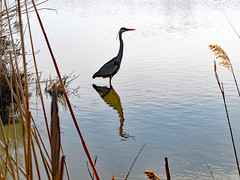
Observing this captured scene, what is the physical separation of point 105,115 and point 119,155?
1170 millimetres

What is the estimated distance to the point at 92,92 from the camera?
16.4 ft

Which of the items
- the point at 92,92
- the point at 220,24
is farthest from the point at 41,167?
the point at 220,24

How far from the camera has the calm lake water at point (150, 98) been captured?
9.63 feet

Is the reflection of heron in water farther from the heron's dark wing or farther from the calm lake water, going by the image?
the heron's dark wing

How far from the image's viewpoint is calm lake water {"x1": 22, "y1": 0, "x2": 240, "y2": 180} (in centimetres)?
294

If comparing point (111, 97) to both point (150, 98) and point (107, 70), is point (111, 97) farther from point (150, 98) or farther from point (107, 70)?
point (107, 70)

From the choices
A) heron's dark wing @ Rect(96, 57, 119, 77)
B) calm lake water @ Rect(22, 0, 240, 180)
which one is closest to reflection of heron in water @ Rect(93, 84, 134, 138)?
calm lake water @ Rect(22, 0, 240, 180)

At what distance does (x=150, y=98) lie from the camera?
4.56 metres

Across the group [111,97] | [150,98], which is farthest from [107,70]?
[150,98]

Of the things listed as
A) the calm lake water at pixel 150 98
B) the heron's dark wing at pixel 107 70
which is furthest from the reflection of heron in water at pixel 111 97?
the heron's dark wing at pixel 107 70

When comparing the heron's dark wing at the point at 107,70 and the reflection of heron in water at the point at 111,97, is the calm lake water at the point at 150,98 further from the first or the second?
the heron's dark wing at the point at 107,70

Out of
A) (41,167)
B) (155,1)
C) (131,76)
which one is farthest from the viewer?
(155,1)

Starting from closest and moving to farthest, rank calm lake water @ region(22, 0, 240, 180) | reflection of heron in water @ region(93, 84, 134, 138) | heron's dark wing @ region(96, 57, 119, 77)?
1. calm lake water @ region(22, 0, 240, 180)
2. reflection of heron in water @ region(93, 84, 134, 138)
3. heron's dark wing @ region(96, 57, 119, 77)

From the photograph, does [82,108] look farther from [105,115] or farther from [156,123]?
[156,123]
